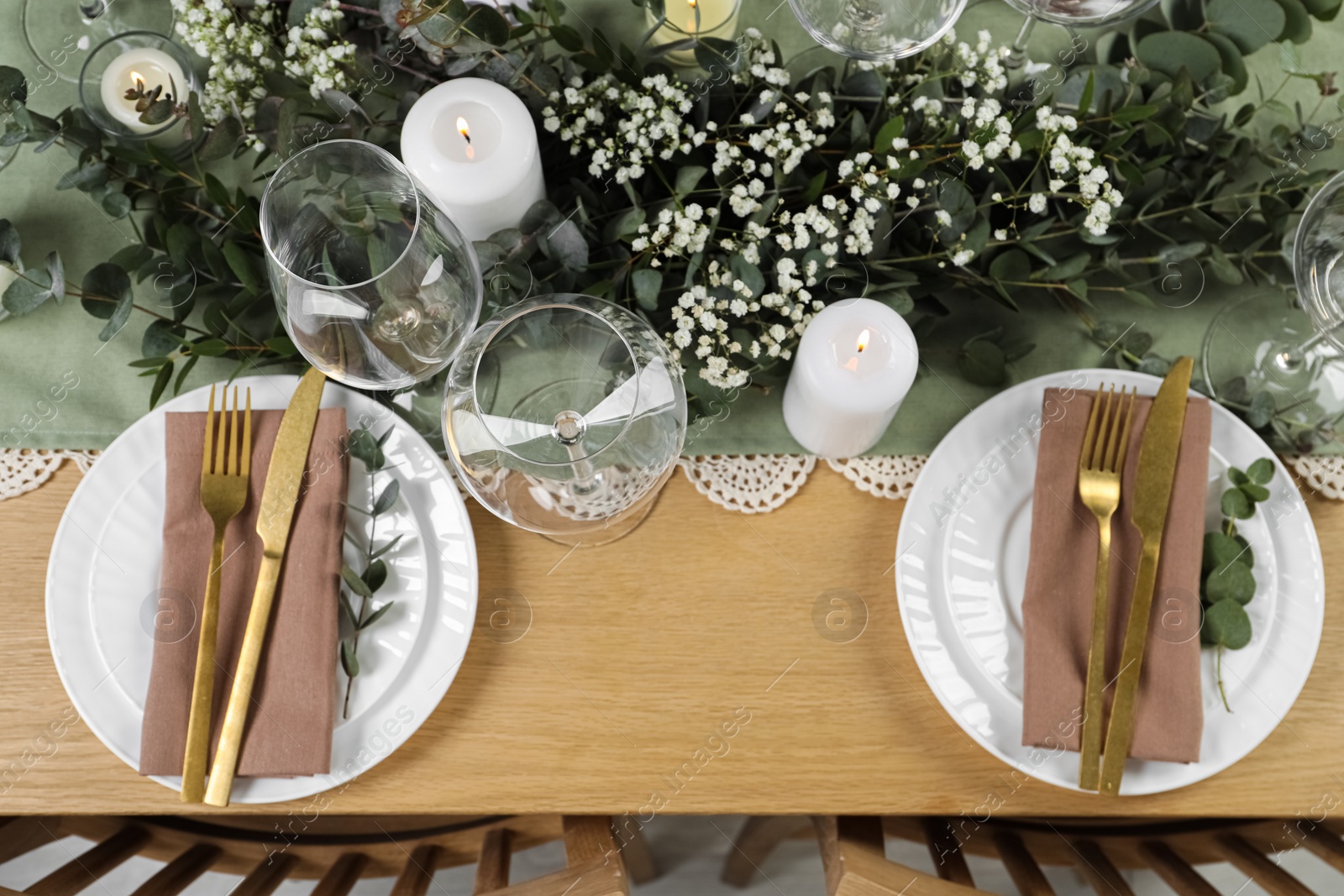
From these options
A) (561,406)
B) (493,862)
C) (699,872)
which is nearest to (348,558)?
(561,406)

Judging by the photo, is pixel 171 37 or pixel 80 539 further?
pixel 171 37

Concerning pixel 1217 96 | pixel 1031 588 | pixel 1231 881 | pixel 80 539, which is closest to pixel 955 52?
pixel 1217 96

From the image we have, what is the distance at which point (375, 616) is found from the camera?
65cm

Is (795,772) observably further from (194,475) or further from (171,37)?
(171,37)

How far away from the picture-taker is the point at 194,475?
2.17 ft

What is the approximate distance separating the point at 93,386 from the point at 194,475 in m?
0.15

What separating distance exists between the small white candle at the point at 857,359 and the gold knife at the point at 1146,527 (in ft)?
0.69

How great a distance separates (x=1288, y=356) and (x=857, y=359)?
0.43 m

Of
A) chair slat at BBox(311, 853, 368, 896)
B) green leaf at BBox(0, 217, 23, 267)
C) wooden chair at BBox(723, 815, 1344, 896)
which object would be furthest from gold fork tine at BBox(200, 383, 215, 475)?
wooden chair at BBox(723, 815, 1344, 896)

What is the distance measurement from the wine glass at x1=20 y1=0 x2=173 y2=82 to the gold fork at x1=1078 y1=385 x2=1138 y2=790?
0.85 meters

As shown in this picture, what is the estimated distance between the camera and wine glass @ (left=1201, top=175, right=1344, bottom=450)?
0.67 meters

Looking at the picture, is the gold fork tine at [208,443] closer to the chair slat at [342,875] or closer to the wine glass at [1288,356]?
the chair slat at [342,875]

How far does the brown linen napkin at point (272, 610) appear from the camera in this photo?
0.63 metres

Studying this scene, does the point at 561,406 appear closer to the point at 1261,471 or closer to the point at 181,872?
the point at 1261,471
